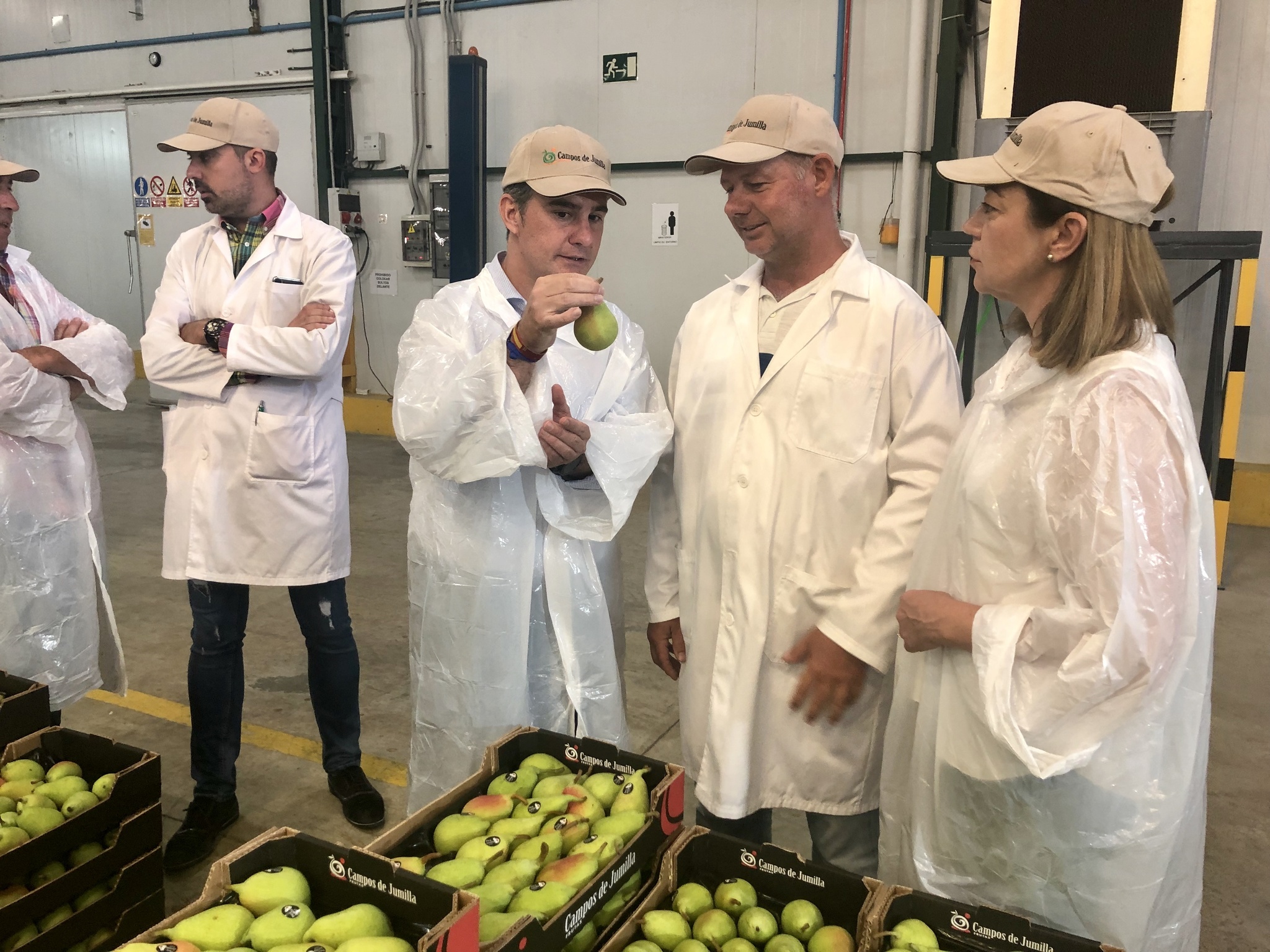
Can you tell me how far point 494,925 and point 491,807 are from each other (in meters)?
0.23

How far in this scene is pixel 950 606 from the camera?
129 centimetres

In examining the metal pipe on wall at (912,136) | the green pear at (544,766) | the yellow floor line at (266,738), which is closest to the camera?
the green pear at (544,766)

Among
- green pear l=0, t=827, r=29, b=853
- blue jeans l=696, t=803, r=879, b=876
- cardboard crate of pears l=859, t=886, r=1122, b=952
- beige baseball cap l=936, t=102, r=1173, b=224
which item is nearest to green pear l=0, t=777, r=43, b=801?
green pear l=0, t=827, r=29, b=853

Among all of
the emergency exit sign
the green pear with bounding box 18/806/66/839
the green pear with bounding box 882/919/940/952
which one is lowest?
the green pear with bounding box 18/806/66/839

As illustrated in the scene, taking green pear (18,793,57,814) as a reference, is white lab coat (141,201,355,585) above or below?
above

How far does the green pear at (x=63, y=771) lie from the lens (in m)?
1.66

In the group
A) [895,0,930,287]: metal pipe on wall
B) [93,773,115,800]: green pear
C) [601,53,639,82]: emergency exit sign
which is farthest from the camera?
[601,53,639,82]: emergency exit sign

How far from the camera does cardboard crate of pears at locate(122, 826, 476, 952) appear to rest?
3.28 ft

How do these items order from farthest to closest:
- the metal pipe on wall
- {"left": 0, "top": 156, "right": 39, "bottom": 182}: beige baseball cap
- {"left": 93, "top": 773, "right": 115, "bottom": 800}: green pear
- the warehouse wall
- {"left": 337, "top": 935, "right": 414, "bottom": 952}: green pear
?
the warehouse wall → the metal pipe on wall → {"left": 0, "top": 156, "right": 39, "bottom": 182}: beige baseball cap → {"left": 93, "top": 773, "right": 115, "bottom": 800}: green pear → {"left": 337, "top": 935, "right": 414, "bottom": 952}: green pear

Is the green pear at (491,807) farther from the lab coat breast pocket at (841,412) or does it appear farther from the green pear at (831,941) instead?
the lab coat breast pocket at (841,412)

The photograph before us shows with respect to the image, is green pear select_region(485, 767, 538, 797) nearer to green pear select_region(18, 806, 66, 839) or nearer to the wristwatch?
green pear select_region(18, 806, 66, 839)

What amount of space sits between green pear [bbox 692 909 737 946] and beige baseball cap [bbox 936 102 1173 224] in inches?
38.1

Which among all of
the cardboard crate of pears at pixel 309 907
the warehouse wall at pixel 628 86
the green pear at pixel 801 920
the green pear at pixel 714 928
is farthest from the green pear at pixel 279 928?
the warehouse wall at pixel 628 86

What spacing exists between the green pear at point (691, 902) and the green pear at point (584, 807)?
0.16 metres
